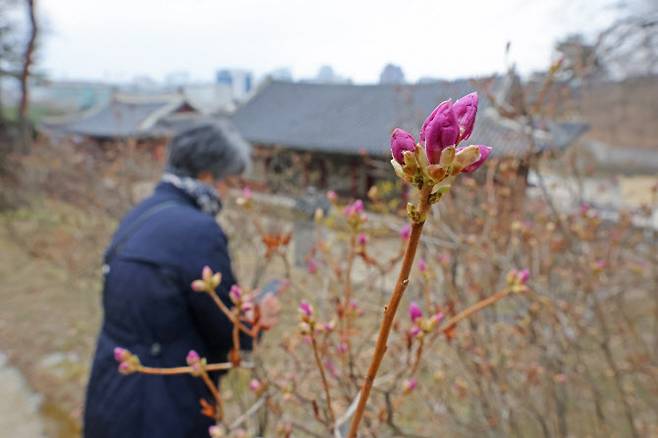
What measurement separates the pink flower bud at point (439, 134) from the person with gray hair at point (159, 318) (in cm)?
104

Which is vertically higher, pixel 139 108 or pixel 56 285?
pixel 139 108

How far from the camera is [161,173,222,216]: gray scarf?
1.51 m

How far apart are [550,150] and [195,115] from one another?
19.0m

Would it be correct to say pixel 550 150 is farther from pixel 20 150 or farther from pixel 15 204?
pixel 20 150

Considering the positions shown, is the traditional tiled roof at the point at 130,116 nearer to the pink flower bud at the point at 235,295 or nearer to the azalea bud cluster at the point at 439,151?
the pink flower bud at the point at 235,295

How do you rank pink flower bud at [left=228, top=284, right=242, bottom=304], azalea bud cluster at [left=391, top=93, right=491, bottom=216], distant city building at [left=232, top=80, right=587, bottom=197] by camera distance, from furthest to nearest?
distant city building at [left=232, top=80, right=587, bottom=197] → pink flower bud at [left=228, top=284, right=242, bottom=304] → azalea bud cluster at [left=391, top=93, right=491, bottom=216]

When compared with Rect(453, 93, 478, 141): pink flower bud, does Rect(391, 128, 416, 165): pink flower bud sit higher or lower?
lower

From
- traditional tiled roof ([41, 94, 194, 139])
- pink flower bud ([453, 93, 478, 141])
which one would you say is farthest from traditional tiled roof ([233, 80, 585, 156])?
pink flower bud ([453, 93, 478, 141])

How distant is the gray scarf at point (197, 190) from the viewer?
4.97ft

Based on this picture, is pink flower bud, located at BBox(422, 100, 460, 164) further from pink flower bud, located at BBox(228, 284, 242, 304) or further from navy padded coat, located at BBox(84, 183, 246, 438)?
navy padded coat, located at BBox(84, 183, 246, 438)

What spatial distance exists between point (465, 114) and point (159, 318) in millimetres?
1173

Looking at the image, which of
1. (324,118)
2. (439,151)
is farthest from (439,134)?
(324,118)

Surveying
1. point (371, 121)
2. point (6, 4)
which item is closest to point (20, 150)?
point (6, 4)

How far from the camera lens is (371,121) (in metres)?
10.5
